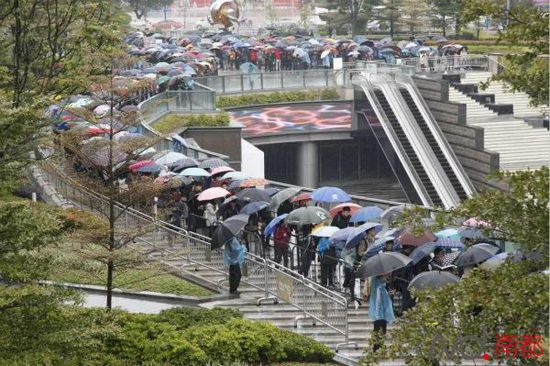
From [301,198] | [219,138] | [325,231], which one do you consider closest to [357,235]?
[325,231]

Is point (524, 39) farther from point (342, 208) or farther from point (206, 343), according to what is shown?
point (342, 208)

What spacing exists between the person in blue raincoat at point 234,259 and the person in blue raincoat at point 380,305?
444 centimetres

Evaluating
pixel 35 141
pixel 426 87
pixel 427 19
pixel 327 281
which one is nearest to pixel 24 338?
pixel 35 141

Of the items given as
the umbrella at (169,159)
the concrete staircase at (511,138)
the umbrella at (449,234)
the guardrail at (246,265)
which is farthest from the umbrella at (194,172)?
the concrete staircase at (511,138)

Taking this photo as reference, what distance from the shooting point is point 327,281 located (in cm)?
2380

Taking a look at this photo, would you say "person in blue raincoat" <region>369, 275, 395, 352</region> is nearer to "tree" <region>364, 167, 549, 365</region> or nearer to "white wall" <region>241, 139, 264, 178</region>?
"tree" <region>364, 167, 549, 365</region>

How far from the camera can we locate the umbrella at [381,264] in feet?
63.0

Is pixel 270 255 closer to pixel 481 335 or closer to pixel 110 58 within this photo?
pixel 110 58

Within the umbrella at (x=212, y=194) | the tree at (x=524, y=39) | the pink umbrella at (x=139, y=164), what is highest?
the tree at (x=524, y=39)

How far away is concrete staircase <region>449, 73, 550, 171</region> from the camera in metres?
46.7

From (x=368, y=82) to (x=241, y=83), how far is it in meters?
5.28

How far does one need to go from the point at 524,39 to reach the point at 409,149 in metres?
34.0

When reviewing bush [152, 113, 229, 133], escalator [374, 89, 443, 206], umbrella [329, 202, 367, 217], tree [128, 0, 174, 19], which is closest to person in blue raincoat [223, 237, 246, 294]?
umbrella [329, 202, 367, 217]

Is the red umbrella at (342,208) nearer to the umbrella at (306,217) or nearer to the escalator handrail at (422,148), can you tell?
the umbrella at (306,217)
